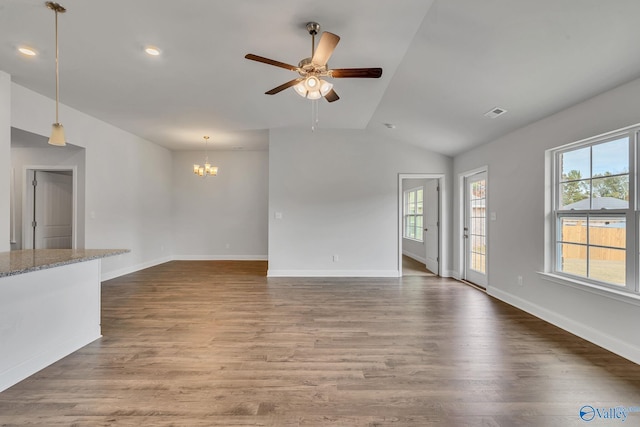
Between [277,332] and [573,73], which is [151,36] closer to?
[277,332]

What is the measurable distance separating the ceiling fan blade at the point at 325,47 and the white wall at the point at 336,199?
3.36 m

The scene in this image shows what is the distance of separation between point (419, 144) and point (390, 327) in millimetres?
3706

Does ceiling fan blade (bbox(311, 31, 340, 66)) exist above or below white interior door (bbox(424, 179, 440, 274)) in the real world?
above

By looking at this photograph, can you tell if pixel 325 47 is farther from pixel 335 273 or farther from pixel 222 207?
pixel 222 207

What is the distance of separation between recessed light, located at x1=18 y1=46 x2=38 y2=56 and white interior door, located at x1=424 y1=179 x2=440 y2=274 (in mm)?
6144

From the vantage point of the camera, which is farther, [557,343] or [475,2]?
[557,343]

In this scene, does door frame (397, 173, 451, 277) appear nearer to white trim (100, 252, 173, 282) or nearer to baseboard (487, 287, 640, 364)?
baseboard (487, 287, 640, 364)

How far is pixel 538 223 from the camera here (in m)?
3.55

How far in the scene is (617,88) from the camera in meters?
2.56

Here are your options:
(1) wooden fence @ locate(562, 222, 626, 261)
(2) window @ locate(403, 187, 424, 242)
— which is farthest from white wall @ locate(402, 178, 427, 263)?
(1) wooden fence @ locate(562, 222, 626, 261)

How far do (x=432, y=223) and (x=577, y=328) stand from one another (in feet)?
10.7

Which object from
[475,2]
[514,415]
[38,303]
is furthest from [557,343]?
[38,303]

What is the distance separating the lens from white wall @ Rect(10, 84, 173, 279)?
3.97 m

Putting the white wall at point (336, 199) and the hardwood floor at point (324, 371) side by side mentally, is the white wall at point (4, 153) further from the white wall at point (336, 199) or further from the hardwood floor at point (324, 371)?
the white wall at point (336, 199)
